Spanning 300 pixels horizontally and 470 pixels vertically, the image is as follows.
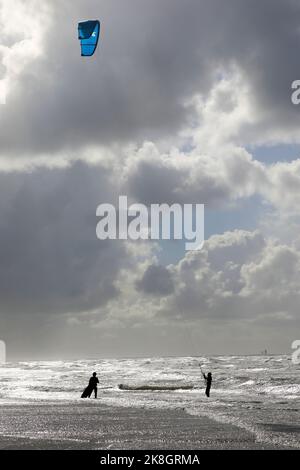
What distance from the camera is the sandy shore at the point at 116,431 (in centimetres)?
1507

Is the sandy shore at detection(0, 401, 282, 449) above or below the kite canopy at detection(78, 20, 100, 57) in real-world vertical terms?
below

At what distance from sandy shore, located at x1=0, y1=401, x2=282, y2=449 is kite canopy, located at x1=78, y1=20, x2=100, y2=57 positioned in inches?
774

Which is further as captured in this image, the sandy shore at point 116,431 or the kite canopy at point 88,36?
the kite canopy at point 88,36

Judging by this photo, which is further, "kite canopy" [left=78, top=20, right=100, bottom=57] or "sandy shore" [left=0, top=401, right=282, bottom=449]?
"kite canopy" [left=78, top=20, right=100, bottom=57]

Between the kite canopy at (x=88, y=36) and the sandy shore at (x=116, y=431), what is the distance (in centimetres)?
1965

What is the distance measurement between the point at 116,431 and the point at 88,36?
915 inches

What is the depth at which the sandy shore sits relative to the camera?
49.4 feet

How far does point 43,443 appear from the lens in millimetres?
15242

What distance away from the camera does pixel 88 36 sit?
108 feet

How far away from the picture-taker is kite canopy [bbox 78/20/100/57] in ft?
107

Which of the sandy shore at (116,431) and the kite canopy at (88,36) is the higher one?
the kite canopy at (88,36)
